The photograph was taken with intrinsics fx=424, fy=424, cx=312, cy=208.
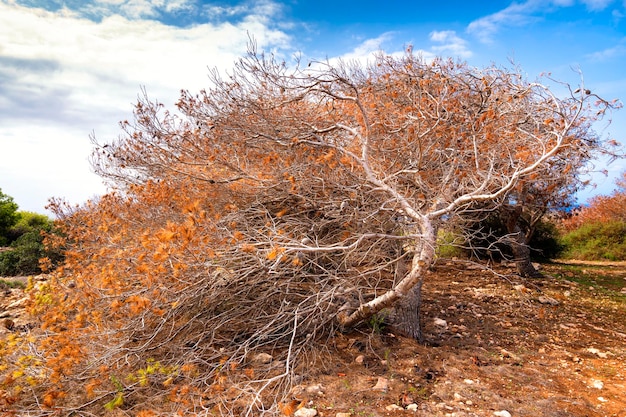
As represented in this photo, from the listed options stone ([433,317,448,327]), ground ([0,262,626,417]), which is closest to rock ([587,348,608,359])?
ground ([0,262,626,417])

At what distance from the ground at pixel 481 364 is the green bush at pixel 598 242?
7329 mm

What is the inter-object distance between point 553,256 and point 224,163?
10900 mm

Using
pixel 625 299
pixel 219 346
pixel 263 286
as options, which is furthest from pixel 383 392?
pixel 625 299

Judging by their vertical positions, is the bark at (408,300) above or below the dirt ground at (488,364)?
above

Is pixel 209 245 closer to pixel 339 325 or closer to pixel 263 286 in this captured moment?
pixel 263 286

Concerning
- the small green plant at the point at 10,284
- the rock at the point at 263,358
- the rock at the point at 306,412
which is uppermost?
the small green plant at the point at 10,284

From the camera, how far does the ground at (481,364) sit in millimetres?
3646

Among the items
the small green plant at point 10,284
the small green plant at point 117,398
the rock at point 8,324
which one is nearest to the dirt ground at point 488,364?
the small green plant at point 117,398

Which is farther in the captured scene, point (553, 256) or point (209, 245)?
point (553, 256)

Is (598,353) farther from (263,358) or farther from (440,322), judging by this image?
(263,358)

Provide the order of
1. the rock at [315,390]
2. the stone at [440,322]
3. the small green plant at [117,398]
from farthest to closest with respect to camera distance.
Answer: the stone at [440,322], the rock at [315,390], the small green plant at [117,398]

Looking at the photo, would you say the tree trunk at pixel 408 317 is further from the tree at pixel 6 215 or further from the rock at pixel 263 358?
the tree at pixel 6 215

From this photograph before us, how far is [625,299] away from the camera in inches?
312

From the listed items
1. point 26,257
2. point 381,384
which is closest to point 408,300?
point 381,384
